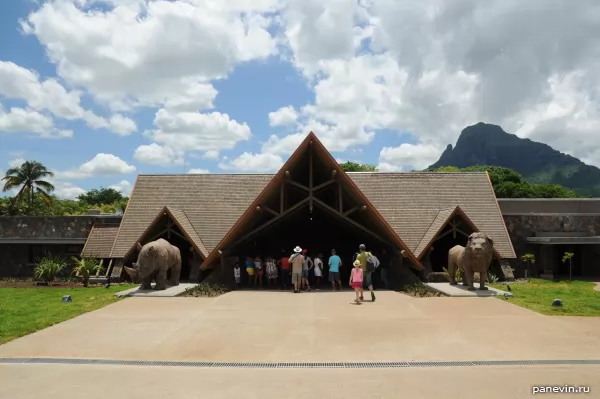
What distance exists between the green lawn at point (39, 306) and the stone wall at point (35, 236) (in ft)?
18.6

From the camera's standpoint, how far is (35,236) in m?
24.6

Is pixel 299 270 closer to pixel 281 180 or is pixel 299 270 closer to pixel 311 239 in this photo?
pixel 281 180

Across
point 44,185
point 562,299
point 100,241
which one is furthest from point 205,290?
point 44,185

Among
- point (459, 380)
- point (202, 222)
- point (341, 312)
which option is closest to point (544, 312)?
point (341, 312)

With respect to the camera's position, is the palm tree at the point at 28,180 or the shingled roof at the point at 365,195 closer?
the shingled roof at the point at 365,195

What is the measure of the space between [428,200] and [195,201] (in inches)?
419

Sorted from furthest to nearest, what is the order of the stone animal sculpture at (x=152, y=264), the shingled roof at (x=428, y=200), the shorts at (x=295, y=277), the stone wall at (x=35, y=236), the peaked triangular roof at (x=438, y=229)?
the stone wall at (x=35, y=236), the shingled roof at (x=428, y=200), the peaked triangular roof at (x=438, y=229), the shorts at (x=295, y=277), the stone animal sculpture at (x=152, y=264)

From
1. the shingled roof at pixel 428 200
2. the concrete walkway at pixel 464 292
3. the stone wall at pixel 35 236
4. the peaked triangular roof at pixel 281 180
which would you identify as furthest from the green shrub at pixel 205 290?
the stone wall at pixel 35 236

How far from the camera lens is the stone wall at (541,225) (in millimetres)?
23984

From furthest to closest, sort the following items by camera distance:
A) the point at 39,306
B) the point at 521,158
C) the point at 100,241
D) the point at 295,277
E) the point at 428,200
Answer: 1. the point at 521,158
2. the point at 428,200
3. the point at 100,241
4. the point at 295,277
5. the point at 39,306

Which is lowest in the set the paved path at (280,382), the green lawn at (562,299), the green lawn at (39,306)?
the paved path at (280,382)

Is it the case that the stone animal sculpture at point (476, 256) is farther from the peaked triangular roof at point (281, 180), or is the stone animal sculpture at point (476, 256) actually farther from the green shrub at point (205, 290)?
the green shrub at point (205, 290)

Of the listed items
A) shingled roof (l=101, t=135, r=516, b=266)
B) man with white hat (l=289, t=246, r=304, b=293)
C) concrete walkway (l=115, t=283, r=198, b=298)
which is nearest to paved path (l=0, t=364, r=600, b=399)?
concrete walkway (l=115, t=283, r=198, b=298)

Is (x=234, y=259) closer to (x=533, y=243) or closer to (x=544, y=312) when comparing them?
(x=544, y=312)
